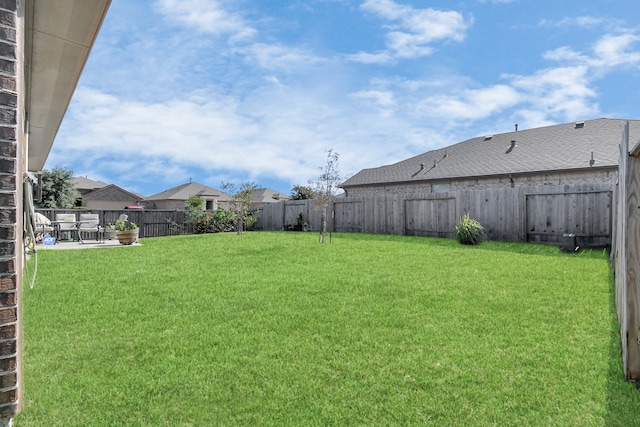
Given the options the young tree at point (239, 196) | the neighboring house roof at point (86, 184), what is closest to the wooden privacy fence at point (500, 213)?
the young tree at point (239, 196)

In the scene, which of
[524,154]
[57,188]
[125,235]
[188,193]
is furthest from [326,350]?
[188,193]

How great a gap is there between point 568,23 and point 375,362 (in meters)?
10.2

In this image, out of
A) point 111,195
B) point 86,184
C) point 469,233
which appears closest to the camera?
point 469,233

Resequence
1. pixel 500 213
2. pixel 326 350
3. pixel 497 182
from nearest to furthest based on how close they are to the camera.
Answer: pixel 326 350, pixel 500 213, pixel 497 182

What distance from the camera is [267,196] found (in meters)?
41.6

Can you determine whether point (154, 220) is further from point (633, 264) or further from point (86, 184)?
point (86, 184)

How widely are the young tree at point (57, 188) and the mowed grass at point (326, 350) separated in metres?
28.0

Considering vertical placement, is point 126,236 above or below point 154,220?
below

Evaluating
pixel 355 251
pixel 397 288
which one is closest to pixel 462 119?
pixel 355 251

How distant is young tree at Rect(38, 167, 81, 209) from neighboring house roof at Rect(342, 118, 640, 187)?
24517 millimetres

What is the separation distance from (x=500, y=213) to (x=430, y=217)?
8.48 feet

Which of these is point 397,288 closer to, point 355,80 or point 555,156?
point 355,80

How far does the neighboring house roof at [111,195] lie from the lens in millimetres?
39094

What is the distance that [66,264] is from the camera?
Result: 7.71 m
